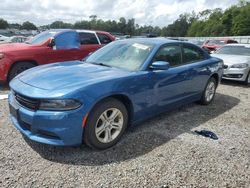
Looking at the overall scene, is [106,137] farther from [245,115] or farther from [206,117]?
[245,115]

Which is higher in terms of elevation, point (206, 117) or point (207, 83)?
point (207, 83)

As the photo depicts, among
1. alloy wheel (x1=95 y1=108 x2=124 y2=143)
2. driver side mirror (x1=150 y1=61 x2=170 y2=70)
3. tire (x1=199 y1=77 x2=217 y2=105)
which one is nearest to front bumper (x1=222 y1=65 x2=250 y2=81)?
tire (x1=199 y1=77 x2=217 y2=105)

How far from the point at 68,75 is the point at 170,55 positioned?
197cm

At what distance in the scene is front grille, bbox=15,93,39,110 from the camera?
3021 millimetres

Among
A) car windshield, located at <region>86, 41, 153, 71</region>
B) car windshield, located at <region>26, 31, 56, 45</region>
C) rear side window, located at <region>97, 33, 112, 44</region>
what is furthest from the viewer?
rear side window, located at <region>97, 33, 112, 44</region>

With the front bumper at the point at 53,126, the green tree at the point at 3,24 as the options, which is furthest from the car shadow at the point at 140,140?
the green tree at the point at 3,24

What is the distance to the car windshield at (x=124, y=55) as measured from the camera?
13.3ft

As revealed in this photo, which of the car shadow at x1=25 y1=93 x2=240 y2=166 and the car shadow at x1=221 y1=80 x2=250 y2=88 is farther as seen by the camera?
the car shadow at x1=221 y1=80 x2=250 y2=88

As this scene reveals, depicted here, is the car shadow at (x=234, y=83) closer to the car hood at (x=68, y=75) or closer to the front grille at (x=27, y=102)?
the car hood at (x=68, y=75)

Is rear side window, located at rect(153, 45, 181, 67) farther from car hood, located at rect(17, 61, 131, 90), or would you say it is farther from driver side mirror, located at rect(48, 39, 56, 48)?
driver side mirror, located at rect(48, 39, 56, 48)

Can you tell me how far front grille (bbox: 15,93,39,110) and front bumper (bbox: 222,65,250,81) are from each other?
704 centimetres

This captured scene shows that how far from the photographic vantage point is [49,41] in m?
7.43

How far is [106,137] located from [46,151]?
31.6 inches

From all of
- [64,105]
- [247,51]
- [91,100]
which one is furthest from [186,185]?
[247,51]
